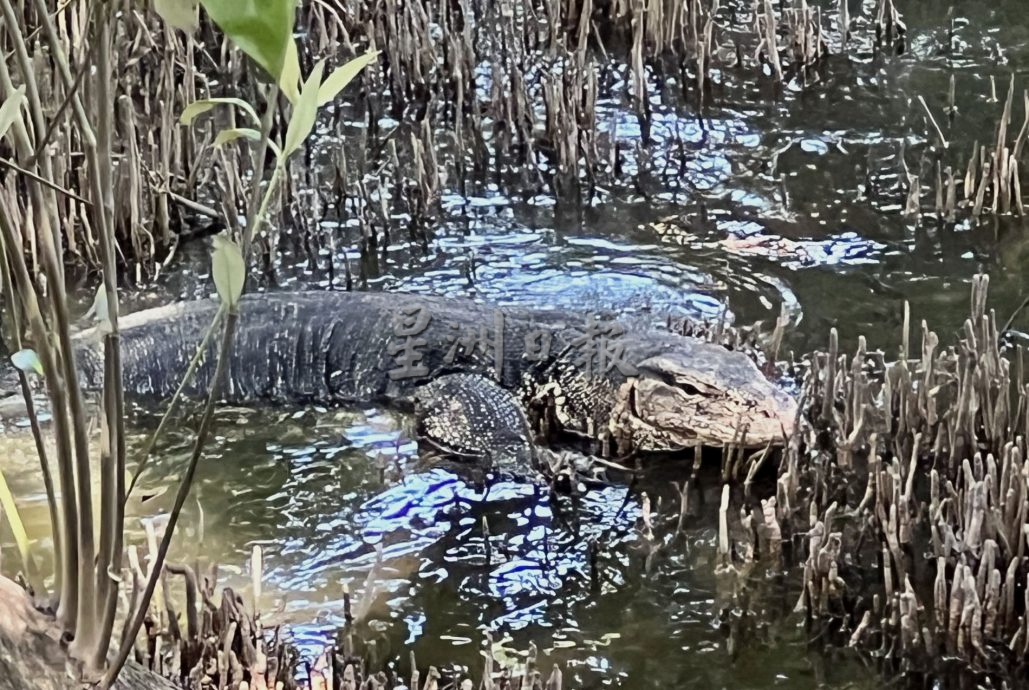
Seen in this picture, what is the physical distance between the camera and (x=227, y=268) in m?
1.59

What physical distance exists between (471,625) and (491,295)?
169cm

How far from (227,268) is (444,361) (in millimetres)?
2537

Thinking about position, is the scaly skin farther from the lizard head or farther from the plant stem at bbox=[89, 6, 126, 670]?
the plant stem at bbox=[89, 6, 126, 670]

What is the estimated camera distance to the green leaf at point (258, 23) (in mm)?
1277

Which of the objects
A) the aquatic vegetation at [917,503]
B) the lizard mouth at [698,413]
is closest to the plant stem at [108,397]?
the aquatic vegetation at [917,503]

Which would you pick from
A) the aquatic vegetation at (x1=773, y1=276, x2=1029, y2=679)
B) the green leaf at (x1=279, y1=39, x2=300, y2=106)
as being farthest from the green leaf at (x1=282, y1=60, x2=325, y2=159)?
the aquatic vegetation at (x1=773, y1=276, x2=1029, y2=679)

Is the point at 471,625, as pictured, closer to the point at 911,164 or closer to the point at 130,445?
the point at 130,445

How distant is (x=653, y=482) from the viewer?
366 centimetres

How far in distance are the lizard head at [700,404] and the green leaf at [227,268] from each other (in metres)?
2.21

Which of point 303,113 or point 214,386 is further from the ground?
point 303,113

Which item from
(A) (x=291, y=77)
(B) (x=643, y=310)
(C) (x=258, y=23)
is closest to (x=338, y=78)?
(A) (x=291, y=77)

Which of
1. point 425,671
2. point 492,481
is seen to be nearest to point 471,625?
point 425,671

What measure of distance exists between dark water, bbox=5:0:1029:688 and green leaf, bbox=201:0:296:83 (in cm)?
188

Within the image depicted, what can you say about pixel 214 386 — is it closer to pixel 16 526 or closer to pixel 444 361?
pixel 16 526
